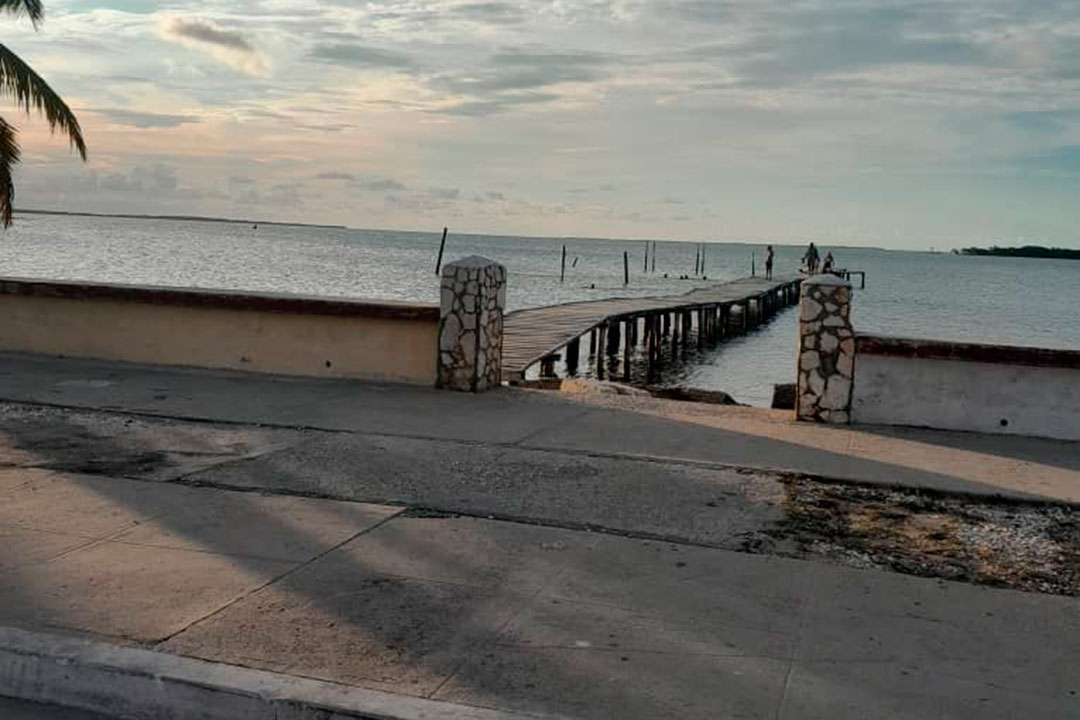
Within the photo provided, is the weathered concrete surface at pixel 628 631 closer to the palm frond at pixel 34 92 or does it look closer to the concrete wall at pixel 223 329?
the concrete wall at pixel 223 329

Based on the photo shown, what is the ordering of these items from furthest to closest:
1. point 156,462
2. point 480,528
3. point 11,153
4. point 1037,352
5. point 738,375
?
point 738,375 < point 11,153 < point 1037,352 < point 156,462 < point 480,528

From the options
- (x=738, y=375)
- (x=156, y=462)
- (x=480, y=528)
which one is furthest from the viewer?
(x=738, y=375)

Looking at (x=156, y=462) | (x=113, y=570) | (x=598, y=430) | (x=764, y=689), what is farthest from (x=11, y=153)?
(x=764, y=689)

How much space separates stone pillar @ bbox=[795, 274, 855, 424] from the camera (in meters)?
10.0

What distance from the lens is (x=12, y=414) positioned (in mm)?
9141

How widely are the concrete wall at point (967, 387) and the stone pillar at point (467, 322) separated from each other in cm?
372

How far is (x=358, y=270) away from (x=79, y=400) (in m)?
77.9

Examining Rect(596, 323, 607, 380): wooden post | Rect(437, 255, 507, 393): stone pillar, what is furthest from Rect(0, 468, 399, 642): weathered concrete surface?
Rect(596, 323, 607, 380): wooden post

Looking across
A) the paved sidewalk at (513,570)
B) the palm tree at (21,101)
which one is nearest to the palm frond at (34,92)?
the palm tree at (21,101)

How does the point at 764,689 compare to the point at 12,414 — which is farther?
the point at 12,414

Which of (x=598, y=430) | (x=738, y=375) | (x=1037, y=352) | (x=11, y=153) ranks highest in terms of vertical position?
(x=11, y=153)

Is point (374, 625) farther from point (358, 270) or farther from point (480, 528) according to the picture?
point (358, 270)

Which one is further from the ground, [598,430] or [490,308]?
[490,308]

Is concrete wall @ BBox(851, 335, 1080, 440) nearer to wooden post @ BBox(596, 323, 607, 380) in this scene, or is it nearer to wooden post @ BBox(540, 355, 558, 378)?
wooden post @ BBox(540, 355, 558, 378)
